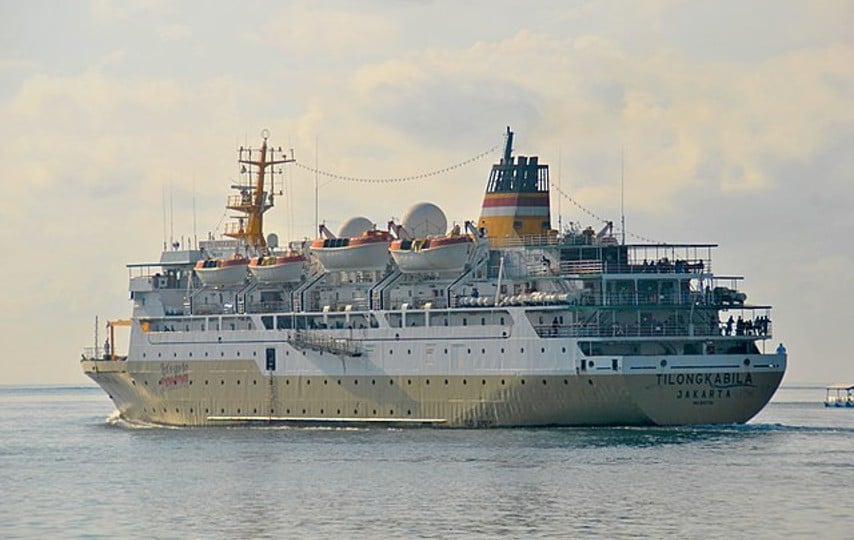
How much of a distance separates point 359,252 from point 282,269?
18.2 feet

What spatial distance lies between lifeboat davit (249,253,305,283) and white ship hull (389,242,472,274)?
7.74 meters

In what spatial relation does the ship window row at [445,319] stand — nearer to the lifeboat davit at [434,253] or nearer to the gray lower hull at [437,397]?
the lifeboat davit at [434,253]

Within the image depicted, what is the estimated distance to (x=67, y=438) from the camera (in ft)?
294

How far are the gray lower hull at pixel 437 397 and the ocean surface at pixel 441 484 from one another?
2.53 feet

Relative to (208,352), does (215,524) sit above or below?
below

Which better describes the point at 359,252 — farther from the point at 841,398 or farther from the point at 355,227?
the point at 841,398

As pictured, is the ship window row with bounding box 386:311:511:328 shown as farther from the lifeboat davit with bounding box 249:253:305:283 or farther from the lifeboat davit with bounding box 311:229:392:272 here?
the lifeboat davit with bounding box 249:253:305:283

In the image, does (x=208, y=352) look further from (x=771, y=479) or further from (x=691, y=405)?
(x=771, y=479)

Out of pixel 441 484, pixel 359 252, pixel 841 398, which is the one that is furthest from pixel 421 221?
pixel 841 398

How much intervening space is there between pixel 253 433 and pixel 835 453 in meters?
26.5

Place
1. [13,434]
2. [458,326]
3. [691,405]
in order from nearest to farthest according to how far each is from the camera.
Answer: [691,405], [458,326], [13,434]

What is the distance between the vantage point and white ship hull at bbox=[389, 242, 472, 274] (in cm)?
8069

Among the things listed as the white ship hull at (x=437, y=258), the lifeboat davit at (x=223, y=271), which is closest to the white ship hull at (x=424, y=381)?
the white ship hull at (x=437, y=258)

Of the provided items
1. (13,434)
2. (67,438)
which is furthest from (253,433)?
(13,434)
